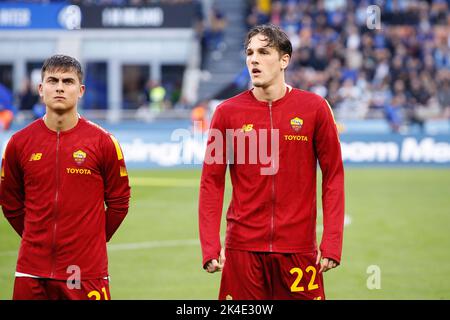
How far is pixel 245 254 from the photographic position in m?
6.29

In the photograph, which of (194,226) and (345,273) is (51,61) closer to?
(345,273)

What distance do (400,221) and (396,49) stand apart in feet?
54.6

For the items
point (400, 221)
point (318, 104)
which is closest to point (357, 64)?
point (400, 221)

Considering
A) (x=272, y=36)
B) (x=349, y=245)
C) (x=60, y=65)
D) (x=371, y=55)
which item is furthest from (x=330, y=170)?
(x=371, y=55)

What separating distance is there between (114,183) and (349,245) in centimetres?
820

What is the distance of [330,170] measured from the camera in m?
6.36

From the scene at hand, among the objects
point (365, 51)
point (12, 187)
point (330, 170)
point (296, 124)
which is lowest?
point (365, 51)

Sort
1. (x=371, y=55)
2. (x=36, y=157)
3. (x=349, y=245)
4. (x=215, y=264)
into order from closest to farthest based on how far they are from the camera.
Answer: (x=215, y=264) → (x=36, y=157) → (x=349, y=245) → (x=371, y=55)

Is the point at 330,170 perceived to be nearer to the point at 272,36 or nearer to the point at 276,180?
the point at 276,180

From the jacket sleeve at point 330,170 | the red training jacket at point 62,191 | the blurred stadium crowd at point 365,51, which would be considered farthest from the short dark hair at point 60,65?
the blurred stadium crowd at point 365,51

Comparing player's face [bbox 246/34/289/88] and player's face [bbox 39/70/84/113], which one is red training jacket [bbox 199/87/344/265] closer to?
player's face [bbox 246/34/289/88]

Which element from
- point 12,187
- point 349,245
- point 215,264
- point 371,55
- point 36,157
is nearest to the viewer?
point 215,264

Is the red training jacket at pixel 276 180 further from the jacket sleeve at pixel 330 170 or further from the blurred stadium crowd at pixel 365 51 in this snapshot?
the blurred stadium crowd at pixel 365 51

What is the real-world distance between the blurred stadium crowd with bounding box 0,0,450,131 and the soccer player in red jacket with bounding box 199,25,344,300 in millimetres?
20414
